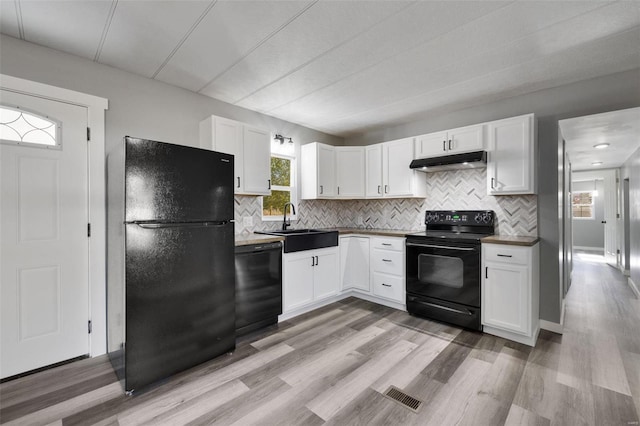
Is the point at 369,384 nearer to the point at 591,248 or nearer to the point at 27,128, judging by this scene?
the point at 27,128

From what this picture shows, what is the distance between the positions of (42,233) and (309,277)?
2413mm

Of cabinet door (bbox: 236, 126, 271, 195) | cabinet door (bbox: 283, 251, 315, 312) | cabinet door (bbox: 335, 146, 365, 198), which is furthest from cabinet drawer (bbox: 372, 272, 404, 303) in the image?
cabinet door (bbox: 236, 126, 271, 195)

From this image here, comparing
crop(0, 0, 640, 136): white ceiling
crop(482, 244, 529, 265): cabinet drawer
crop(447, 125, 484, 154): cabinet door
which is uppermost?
crop(0, 0, 640, 136): white ceiling

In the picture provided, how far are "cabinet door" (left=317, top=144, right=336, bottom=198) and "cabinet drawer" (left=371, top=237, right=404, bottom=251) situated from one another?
0.97 m

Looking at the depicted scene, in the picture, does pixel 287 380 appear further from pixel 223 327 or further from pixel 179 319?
pixel 179 319

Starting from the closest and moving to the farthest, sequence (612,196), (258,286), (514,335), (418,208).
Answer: (514,335) < (258,286) < (418,208) < (612,196)

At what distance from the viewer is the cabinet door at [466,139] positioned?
3148 mm

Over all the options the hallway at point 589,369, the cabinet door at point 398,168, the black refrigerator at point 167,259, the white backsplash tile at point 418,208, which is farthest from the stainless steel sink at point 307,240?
the hallway at point 589,369

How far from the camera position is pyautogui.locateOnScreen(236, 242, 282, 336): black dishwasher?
2668 mm

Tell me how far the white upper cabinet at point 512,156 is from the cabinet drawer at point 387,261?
1.26 m

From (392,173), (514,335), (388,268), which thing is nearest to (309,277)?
(388,268)

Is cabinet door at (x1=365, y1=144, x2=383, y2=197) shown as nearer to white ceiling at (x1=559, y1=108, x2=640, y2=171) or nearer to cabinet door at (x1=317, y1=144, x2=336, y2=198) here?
cabinet door at (x1=317, y1=144, x2=336, y2=198)

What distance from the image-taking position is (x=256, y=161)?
3219mm

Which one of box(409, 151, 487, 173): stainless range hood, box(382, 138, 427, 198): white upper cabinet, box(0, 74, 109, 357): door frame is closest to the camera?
box(0, 74, 109, 357): door frame
